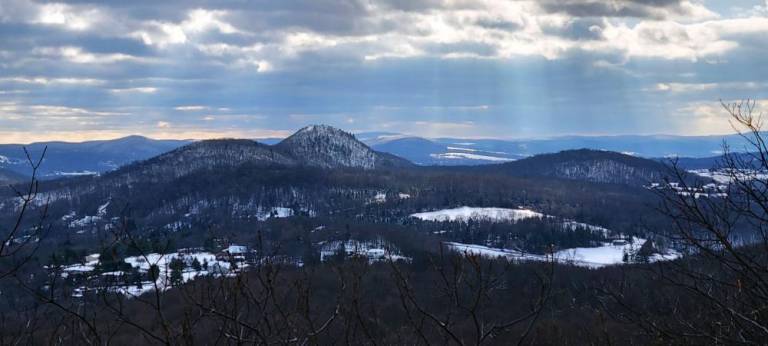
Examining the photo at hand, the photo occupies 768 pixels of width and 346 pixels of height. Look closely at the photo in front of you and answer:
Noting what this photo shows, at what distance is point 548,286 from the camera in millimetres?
6844

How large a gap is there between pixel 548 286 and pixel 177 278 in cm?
519

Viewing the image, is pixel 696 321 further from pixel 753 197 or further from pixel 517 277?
pixel 517 277

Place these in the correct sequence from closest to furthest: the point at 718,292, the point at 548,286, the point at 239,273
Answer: the point at 548,286 → the point at 239,273 → the point at 718,292

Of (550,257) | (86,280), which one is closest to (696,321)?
(550,257)

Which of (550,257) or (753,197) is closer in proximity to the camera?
(550,257)

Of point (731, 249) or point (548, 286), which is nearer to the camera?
point (548, 286)

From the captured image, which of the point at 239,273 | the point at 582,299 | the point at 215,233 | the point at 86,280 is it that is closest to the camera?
the point at 239,273

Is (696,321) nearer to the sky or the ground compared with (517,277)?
nearer to the sky

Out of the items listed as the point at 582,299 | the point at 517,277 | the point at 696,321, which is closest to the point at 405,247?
the point at 517,277

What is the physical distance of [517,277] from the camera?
145m

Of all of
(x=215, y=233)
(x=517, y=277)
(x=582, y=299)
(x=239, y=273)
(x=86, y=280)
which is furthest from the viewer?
(x=517, y=277)

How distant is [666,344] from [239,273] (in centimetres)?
715

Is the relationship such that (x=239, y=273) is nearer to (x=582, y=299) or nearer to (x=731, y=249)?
(x=731, y=249)

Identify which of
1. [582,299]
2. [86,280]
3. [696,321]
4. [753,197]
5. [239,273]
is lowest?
[582,299]
